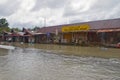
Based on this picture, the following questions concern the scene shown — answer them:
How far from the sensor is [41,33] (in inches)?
2319

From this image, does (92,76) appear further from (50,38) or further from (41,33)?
(41,33)

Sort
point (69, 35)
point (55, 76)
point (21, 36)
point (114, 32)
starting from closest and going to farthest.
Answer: point (55, 76)
point (114, 32)
point (69, 35)
point (21, 36)

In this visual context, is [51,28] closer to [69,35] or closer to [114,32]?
[69,35]

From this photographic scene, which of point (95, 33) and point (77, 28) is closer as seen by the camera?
point (95, 33)

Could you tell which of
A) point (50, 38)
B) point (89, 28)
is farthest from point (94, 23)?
point (50, 38)

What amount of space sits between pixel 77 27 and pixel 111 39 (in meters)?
7.68

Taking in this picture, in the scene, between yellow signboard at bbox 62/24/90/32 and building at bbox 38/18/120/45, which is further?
yellow signboard at bbox 62/24/90/32

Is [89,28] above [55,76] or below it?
above

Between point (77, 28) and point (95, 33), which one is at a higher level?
point (77, 28)

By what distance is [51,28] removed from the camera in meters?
58.8

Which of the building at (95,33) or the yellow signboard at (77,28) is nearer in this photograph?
the building at (95,33)

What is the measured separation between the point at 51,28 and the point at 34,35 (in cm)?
547

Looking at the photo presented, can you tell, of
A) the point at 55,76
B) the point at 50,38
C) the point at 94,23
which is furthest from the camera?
the point at 50,38

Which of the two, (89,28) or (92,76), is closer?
(92,76)
